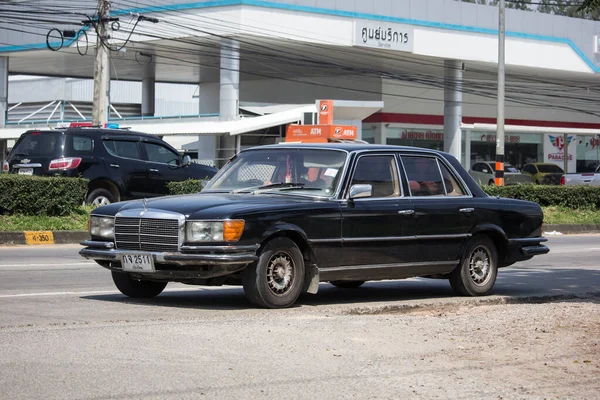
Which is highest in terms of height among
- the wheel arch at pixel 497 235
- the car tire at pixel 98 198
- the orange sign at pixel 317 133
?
the orange sign at pixel 317 133

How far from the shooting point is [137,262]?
9.17 m

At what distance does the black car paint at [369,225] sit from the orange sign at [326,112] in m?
23.3

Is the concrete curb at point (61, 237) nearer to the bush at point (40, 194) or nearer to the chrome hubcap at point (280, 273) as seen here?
the bush at point (40, 194)

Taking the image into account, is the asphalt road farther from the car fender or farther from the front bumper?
the car fender

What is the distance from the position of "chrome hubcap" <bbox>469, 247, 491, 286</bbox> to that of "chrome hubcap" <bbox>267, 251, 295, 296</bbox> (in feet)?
8.54

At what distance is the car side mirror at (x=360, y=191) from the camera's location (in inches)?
Answer: 386

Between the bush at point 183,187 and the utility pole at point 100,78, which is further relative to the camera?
the utility pole at point 100,78

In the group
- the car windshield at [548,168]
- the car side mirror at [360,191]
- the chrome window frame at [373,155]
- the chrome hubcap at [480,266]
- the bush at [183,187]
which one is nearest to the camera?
the car side mirror at [360,191]

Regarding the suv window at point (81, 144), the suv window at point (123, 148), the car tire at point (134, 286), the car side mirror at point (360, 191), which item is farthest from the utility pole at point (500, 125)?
the car tire at point (134, 286)

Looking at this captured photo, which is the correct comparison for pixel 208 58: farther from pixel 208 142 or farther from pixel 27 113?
pixel 27 113

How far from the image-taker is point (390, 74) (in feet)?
166

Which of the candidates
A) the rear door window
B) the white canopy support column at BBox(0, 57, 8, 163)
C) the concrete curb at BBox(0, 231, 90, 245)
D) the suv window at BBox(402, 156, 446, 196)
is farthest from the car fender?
the white canopy support column at BBox(0, 57, 8, 163)

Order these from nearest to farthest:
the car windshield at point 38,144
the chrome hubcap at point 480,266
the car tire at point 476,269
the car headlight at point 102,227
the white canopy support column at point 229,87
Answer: the car headlight at point 102,227
the car tire at point 476,269
the chrome hubcap at point 480,266
the car windshield at point 38,144
the white canopy support column at point 229,87

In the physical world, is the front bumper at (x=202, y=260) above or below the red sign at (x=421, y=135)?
below
